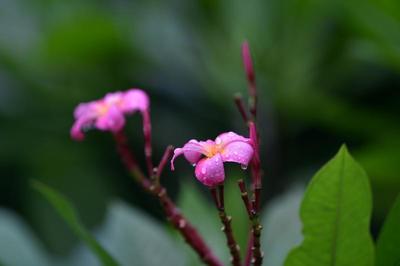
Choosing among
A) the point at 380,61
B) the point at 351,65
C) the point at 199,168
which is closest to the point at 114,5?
the point at 351,65

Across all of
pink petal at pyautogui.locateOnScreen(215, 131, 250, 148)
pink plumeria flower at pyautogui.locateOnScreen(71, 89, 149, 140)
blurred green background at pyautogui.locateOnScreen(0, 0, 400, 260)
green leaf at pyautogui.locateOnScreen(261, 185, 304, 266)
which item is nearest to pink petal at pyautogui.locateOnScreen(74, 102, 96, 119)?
pink plumeria flower at pyautogui.locateOnScreen(71, 89, 149, 140)

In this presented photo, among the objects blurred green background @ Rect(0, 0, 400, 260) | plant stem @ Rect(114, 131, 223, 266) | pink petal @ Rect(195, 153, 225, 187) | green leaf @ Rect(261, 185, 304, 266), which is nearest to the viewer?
pink petal @ Rect(195, 153, 225, 187)

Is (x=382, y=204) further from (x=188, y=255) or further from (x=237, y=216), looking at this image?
(x=188, y=255)

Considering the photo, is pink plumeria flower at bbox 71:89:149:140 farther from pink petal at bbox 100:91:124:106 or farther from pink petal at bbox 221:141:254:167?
pink petal at bbox 221:141:254:167

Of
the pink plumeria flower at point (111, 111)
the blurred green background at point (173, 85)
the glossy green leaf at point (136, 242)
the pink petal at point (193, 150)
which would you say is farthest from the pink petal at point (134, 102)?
the blurred green background at point (173, 85)

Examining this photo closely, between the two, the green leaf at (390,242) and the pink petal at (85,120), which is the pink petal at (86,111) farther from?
the green leaf at (390,242)
